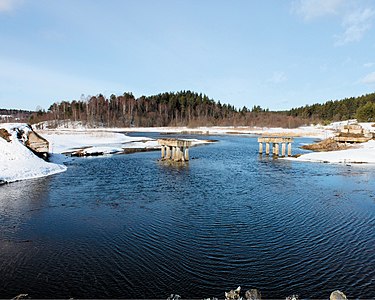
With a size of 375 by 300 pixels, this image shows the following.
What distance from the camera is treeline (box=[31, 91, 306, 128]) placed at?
11888 cm

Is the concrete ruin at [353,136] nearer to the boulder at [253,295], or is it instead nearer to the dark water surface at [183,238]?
the dark water surface at [183,238]

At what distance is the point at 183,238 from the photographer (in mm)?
11109

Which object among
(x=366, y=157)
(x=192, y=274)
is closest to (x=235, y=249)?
(x=192, y=274)

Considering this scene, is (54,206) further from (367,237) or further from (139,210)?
(367,237)

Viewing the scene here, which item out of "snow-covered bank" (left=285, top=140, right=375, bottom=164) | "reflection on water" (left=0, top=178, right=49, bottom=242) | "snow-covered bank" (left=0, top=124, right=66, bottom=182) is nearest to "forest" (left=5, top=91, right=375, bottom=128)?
"snow-covered bank" (left=285, top=140, right=375, bottom=164)

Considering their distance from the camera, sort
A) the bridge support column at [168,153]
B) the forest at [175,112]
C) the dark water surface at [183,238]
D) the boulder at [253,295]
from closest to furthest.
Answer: the boulder at [253,295]
the dark water surface at [183,238]
the bridge support column at [168,153]
the forest at [175,112]

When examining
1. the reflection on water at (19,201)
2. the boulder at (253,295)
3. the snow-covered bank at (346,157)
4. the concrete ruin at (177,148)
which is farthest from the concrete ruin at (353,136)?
the boulder at (253,295)

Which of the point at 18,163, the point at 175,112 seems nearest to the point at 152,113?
the point at 175,112

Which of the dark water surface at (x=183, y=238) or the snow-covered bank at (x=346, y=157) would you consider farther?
the snow-covered bank at (x=346, y=157)

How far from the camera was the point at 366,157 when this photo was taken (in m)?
35.2

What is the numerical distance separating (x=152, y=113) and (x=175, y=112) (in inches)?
516

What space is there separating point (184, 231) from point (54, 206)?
23.2 ft

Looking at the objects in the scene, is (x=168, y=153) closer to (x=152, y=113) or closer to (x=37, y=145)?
(x=37, y=145)

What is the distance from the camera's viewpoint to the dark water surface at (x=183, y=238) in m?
7.84
